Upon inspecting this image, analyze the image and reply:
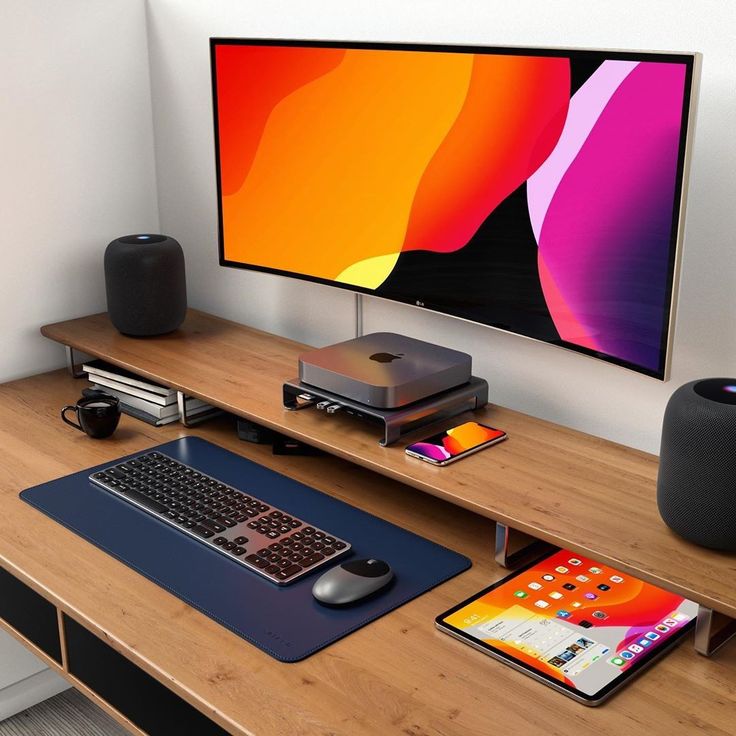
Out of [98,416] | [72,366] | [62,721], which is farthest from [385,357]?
[62,721]

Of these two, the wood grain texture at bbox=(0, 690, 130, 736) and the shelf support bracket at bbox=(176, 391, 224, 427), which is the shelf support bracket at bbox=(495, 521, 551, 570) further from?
the wood grain texture at bbox=(0, 690, 130, 736)

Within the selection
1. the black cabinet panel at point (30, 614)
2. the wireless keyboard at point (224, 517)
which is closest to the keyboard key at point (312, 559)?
the wireless keyboard at point (224, 517)

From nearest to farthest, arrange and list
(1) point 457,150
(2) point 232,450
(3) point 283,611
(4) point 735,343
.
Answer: (3) point 283,611, (4) point 735,343, (1) point 457,150, (2) point 232,450

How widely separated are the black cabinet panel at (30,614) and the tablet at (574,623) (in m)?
0.58

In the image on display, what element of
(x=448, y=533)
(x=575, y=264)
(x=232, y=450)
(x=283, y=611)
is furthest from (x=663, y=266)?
(x=232, y=450)

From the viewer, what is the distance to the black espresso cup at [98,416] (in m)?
1.89

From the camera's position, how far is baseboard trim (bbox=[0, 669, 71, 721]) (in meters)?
2.24

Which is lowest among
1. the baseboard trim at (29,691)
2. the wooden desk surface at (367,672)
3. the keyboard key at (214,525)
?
the baseboard trim at (29,691)

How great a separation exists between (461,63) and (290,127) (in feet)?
1.40

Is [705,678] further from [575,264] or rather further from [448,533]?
[575,264]

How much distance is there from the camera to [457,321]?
1.89 m

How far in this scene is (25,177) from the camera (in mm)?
2186

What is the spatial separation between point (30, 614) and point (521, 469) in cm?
78

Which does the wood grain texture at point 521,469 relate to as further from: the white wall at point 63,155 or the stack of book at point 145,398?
the white wall at point 63,155
